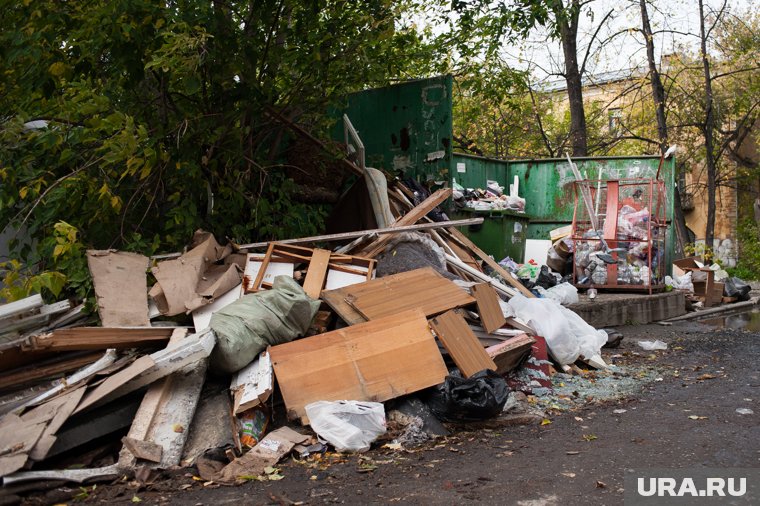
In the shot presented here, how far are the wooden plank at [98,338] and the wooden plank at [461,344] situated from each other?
1950mm

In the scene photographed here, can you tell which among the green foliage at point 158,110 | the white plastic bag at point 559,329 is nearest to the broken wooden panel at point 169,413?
the green foliage at point 158,110

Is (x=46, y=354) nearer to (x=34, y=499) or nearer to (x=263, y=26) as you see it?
(x=34, y=499)

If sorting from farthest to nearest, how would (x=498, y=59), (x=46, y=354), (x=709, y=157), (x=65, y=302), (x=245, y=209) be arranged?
1. (x=709, y=157)
2. (x=498, y=59)
3. (x=245, y=209)
4. (x=65, y=302)
5. (x=46, y=354)

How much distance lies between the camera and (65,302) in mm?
5508

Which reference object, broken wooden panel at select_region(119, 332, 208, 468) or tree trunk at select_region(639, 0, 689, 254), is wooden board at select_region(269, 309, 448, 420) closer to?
broken wooden panel at select_region(119, 332, 208, 468)

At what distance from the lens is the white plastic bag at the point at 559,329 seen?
20.6 ft

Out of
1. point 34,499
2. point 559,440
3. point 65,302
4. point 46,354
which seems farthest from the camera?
point 65,302

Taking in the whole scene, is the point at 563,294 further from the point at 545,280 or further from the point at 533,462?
the point at 533,462

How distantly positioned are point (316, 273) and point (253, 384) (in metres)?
1.71

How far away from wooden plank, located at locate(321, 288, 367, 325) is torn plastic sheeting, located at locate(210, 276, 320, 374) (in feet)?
0.80

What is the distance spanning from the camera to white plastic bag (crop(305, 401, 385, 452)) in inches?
167

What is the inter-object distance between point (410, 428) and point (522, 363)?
5.32 ft

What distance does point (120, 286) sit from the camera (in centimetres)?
559

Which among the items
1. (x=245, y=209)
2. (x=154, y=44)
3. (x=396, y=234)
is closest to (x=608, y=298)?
(x=396, y=234)
